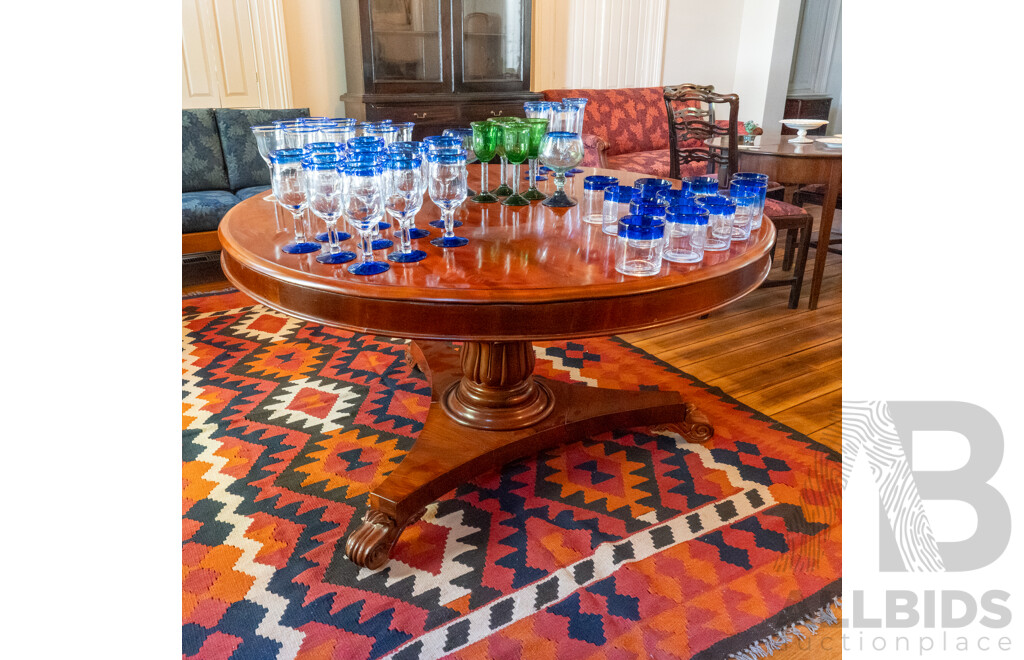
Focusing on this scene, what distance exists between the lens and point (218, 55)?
11.1 feet

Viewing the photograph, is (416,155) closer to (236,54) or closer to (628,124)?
(236,54)

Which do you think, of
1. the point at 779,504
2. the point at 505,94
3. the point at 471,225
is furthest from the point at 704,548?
the point at 505,94

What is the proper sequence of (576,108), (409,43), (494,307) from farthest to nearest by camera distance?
(409,43), (576,108), (494,307)

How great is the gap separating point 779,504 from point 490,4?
316 centimetres

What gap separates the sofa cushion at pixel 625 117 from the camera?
4.09 metres

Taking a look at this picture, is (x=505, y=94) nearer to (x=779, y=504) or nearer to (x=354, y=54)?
(x=354, y=54)

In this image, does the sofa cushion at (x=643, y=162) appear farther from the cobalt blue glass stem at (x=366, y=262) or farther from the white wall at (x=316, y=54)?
the cobalt blue glass stem at (x=366, y=262)

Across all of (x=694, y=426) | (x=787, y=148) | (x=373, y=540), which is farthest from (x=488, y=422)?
(x=787, y=148)

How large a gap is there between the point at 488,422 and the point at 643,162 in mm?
2845

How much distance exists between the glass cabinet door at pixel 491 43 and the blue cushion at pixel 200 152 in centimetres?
136

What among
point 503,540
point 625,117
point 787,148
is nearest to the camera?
point 503,540

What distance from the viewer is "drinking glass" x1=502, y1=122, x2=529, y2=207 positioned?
1489mm

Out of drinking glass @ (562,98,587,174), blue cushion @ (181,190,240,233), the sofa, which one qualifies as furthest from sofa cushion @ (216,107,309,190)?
drinking glass @ (562,98,587,174)

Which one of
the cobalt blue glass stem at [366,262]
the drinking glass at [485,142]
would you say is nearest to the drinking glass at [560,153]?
the drinking glass at [485,142]
